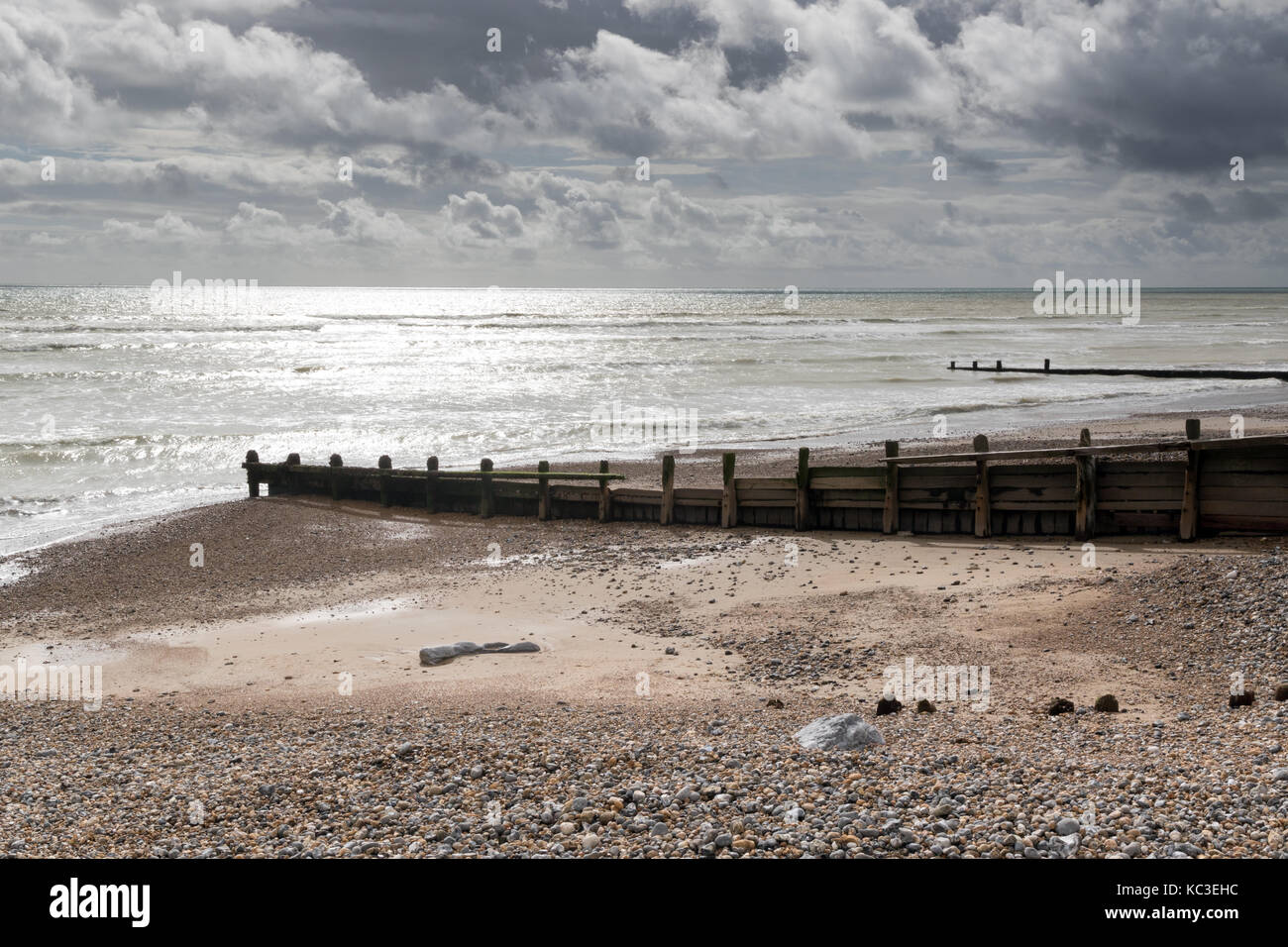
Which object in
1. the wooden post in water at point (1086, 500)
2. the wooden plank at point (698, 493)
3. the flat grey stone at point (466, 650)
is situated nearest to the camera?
the flat grey stone at point (466, 650)

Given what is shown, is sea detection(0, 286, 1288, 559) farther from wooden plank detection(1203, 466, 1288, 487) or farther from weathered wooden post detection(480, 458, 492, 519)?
wooden plank detection(1203, 466, 1288, 487)

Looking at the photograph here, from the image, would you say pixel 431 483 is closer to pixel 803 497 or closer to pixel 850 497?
pixel 803 497

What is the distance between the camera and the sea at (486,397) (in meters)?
32.2

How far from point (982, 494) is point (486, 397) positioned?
35989mm

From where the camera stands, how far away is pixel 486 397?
2012 inches

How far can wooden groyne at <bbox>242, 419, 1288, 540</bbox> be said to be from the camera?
16047 mm

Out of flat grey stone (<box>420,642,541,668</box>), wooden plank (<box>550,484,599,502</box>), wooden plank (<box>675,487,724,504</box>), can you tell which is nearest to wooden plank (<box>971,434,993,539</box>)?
wooden plank (<box>675,487,724,504</box>)

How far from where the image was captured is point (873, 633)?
42.9 feet

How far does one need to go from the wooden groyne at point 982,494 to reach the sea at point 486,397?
32.4 feet

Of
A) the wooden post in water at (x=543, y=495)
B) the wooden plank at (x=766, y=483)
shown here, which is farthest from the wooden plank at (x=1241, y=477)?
the wooden post in water at (x=543, y=495)

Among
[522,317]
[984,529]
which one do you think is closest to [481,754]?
[984,529]

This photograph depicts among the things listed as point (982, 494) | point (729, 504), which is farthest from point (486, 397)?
point (982, 494)

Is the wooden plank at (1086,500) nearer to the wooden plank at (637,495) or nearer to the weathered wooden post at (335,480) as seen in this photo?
the wooden plank at (637,495)
